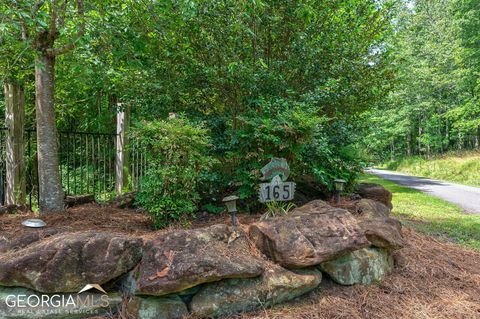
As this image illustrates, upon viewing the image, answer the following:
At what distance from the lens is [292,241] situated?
2.67 m

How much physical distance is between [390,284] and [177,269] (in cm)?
190

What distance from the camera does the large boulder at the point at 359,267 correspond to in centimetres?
280

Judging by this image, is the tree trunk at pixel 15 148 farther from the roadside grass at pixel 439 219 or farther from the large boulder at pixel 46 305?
the roadside grass at pixel 439 219

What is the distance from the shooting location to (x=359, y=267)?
2.88 meters

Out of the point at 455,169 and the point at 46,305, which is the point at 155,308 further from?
the point at 455,169

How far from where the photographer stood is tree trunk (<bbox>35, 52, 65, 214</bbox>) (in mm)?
3676

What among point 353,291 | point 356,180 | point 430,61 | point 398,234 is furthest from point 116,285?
point 430,61

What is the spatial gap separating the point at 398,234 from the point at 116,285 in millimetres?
2564

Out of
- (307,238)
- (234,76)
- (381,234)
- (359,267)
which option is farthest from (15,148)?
(381,234)

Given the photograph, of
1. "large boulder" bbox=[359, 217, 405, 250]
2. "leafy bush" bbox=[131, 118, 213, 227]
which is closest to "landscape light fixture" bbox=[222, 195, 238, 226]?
"leafy bush" bbox=[131, 118, 213, 227]

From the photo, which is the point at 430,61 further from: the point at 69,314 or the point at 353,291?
the point at 69,314

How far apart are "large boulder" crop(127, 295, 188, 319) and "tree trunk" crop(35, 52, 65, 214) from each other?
2.02 m

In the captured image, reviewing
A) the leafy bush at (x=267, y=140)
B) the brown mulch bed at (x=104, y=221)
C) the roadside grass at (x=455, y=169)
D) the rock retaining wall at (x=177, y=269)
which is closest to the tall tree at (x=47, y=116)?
the brown mulch bed at (x=104, y=221)

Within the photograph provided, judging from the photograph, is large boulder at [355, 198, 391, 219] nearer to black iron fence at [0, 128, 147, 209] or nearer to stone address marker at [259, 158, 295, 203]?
stone address marker at [259, 158, 295, 203]
